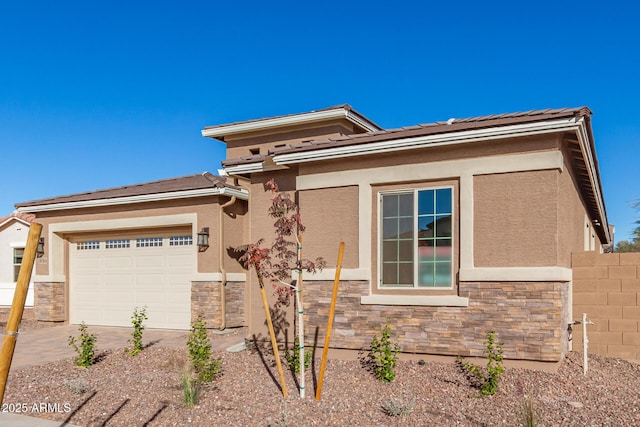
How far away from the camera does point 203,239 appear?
13.4 meters

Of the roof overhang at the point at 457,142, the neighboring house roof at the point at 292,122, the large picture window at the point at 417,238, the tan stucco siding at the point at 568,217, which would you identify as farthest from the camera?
the neighboring house roof at the point at 292,122

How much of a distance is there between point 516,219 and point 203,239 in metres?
7.78

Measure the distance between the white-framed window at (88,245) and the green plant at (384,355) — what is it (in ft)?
32.0

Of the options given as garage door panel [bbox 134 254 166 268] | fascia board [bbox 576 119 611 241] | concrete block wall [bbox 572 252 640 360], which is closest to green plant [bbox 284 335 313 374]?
concrete block wall [bbox 572 252 640 360]

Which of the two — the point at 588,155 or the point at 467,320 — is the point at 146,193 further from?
the point at 588,155

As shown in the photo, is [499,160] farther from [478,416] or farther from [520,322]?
[478,416]

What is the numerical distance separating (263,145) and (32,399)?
1058 cm

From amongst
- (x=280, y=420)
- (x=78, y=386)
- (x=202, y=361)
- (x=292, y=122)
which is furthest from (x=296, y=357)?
(x=292, y=122)

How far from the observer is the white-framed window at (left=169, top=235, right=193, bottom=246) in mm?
14086

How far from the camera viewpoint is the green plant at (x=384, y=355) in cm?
795

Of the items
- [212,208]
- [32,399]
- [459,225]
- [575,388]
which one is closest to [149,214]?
[212,208]

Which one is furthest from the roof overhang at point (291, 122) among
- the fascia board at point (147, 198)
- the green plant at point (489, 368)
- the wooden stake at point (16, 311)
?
the wooden stake at point (16, 311)

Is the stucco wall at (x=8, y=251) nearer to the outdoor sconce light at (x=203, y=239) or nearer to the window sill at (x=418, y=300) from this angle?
the outdoor sconce light at (x=203, y=239)

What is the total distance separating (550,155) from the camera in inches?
314
